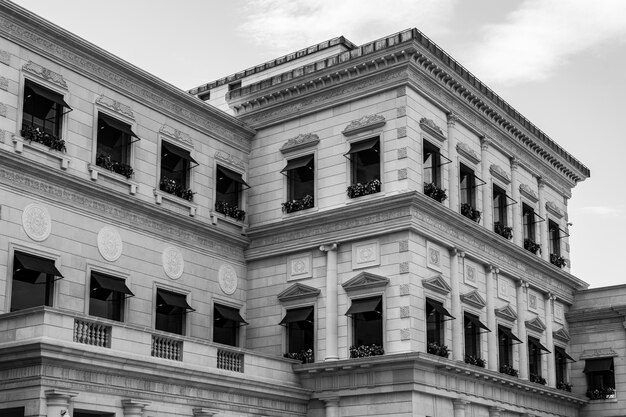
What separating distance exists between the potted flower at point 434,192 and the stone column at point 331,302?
14.4 feet

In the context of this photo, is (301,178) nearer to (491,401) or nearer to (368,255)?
(368,255)

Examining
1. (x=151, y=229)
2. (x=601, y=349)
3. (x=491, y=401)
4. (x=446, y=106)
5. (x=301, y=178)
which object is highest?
(x=446, y=106)

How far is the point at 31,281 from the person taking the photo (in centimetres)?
3291

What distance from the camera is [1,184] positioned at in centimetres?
3225

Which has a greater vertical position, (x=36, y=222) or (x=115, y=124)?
(x=115, y=124)

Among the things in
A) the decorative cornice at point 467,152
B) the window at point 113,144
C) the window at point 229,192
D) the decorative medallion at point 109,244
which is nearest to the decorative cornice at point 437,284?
the decorative cornice at point 467,152

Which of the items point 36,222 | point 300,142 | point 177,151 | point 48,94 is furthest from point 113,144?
point 300,142

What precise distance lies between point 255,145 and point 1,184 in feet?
46.2

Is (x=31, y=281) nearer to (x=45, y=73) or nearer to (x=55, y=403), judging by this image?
(x=55, y=403)

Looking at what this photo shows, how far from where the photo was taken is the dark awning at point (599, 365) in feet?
156

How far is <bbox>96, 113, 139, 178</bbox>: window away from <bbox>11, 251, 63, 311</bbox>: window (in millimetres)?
4925

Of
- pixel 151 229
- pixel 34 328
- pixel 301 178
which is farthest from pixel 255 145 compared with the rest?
pixel 34 328

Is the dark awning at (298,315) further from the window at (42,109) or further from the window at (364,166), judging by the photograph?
the window at (42,109)

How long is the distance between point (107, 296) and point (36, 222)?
A: 4134mm
